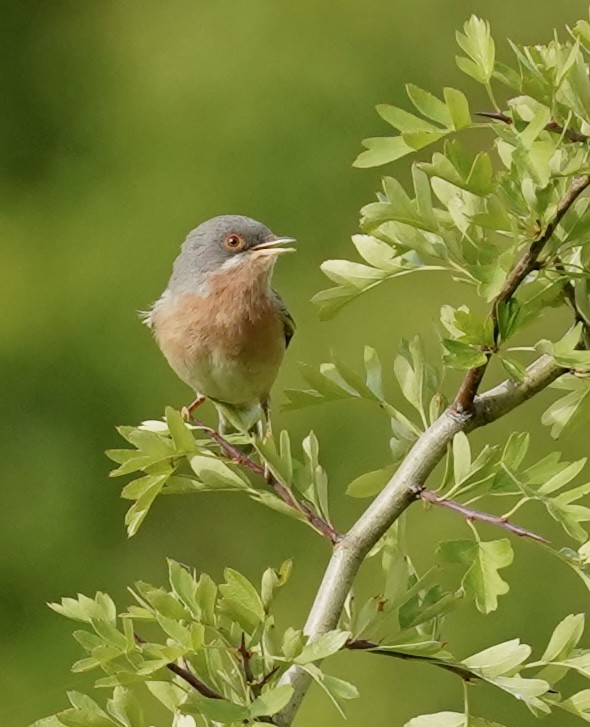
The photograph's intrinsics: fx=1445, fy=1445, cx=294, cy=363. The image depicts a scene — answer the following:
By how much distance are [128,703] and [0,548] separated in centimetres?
487

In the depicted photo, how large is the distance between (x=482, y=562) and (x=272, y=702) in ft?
0.77

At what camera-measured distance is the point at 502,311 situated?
126 cm

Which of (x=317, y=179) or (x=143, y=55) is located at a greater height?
(x=143, y=55)

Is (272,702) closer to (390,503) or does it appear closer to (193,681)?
(193,681)

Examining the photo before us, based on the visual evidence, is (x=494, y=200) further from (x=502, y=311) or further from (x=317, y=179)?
(x=317, y=179)

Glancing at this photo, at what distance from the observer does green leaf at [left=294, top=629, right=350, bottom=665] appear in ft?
3.88

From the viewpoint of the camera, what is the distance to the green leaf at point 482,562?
1257 millimetres

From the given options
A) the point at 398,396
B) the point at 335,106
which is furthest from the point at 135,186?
the point at 398,396

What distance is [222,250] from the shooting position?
10.1 ft

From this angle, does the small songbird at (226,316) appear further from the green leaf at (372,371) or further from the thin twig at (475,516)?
the thin twig at (475,516)

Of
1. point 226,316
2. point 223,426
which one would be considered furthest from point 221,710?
point 226,316

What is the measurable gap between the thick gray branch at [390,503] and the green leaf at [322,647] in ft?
0.21

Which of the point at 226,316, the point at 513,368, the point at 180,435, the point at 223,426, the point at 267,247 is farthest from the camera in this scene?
the point at 267,247

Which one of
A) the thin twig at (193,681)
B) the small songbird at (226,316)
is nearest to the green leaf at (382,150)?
the thin twig at (193,681)
